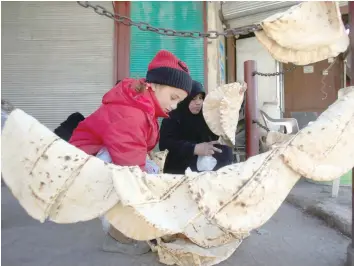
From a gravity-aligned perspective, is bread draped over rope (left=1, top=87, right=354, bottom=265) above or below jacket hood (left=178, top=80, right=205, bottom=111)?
below

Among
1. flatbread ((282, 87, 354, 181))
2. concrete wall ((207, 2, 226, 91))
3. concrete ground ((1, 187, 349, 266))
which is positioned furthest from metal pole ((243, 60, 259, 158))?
concrete wall ((207, 2, 226, 91))

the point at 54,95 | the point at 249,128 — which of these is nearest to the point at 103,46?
the point at 54,95

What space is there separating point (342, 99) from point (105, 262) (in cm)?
115

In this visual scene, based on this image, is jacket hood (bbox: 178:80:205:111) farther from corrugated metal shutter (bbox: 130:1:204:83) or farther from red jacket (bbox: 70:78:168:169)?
corrugated metal shutter (bbox: 130:1:204:83)

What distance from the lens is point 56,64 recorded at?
375 centimetres

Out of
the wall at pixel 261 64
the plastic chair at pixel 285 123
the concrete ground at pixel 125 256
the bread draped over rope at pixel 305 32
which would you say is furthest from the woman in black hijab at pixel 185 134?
the wall at pixel 261 64

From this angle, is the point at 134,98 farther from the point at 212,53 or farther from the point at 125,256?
the point at 212,53

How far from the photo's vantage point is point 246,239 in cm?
170

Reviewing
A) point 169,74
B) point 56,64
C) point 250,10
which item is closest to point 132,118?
point 169,74

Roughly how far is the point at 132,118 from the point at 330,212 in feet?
5.23

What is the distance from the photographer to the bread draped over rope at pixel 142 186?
0.81 meters

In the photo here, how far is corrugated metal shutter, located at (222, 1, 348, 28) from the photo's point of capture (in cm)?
380

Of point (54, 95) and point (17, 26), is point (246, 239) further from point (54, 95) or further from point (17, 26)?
point (17, 26)

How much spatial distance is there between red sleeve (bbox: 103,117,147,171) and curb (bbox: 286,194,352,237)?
1.36m
